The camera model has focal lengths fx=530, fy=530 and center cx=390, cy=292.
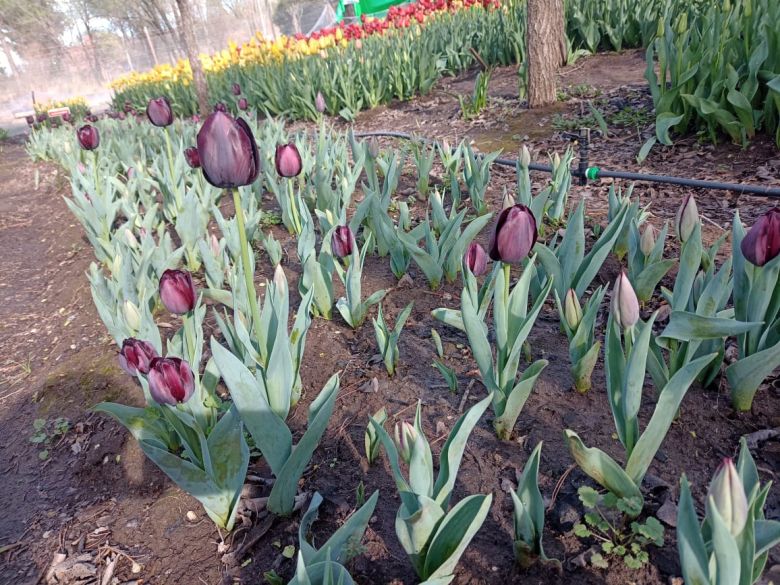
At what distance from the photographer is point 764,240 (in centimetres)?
116

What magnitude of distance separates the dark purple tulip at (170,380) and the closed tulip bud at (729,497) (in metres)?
1.03

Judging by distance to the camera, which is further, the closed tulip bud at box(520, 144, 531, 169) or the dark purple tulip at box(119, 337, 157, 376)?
the closed tulip bud at box(520, 144, 531, 169)

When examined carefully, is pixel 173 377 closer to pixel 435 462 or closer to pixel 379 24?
pixel 435 462

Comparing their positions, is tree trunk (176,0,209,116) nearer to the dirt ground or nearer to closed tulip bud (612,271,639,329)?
the dirt ground

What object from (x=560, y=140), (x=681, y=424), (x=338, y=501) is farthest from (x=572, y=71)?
(x=338, y=501)

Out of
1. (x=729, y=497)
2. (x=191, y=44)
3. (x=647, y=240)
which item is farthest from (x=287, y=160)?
(x=191, y=44)

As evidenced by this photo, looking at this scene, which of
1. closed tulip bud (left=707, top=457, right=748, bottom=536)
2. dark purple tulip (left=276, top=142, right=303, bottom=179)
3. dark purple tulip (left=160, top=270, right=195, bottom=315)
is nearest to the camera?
closed tulip bud (left=707, top=457, right=748, bottom=536)

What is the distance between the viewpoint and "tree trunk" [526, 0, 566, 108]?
15.3 ft

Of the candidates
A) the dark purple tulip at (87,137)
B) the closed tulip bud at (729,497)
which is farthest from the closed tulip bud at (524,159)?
the dark purple tulip at (87,137)

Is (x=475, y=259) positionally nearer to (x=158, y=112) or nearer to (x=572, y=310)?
(x=572, y=310)

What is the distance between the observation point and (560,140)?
422 centimetres

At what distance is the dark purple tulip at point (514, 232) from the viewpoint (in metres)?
1.20

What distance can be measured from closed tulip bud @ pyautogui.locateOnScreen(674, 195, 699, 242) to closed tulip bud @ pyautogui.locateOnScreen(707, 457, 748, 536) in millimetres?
1002

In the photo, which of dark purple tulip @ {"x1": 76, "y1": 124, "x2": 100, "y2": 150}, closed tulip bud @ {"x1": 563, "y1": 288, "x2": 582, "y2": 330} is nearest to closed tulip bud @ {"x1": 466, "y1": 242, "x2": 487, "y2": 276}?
closed tulip bud @ {"x1": 563, "y1": 288, "x2": 582, "y2": 330}
